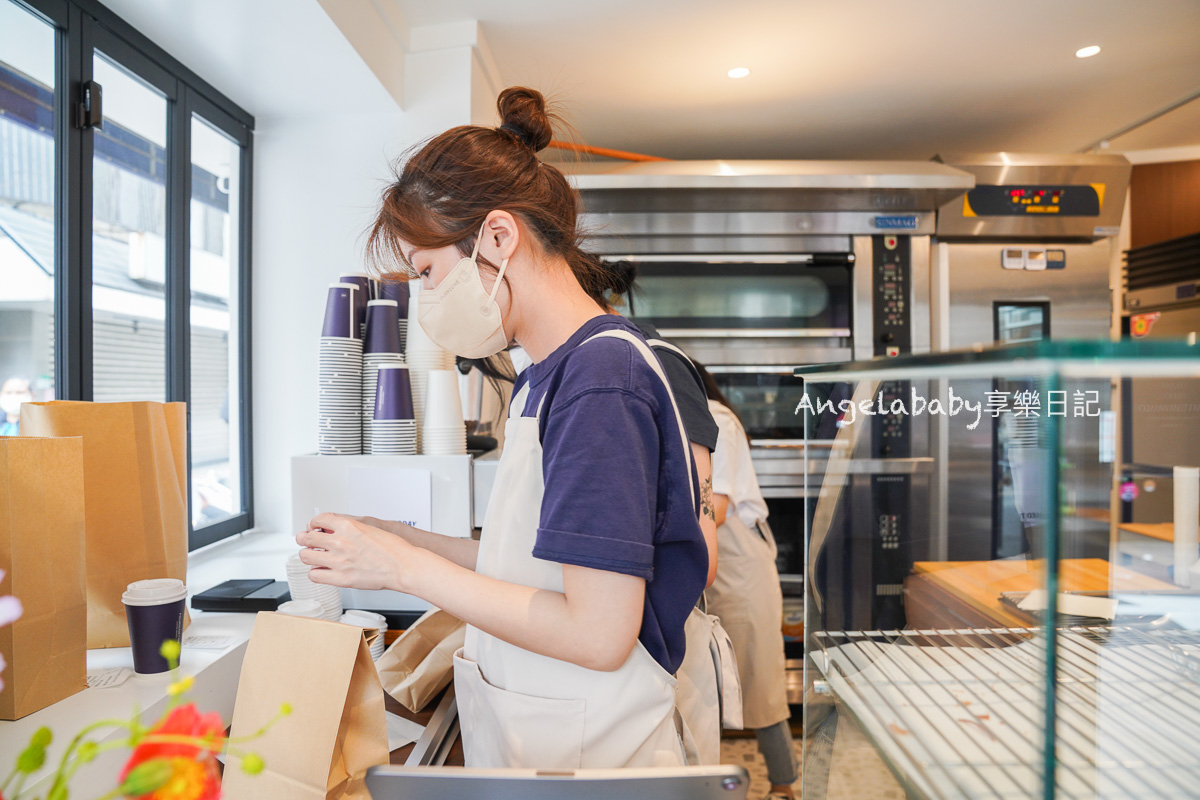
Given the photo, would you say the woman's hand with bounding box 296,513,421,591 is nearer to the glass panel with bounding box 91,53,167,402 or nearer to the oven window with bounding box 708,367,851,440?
the glass panel with bounding box 91,53,167,402

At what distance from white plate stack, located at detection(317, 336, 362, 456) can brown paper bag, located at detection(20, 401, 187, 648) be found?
0.38 metres

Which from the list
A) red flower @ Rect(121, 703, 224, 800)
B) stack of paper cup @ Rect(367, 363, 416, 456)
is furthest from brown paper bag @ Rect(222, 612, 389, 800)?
Result: stack of paper cup @ Rect(367, 363, 416, 456)

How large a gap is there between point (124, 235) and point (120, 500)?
2.69 feet

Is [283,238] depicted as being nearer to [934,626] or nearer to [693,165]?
[693,165]

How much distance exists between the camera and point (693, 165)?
7.95 ft

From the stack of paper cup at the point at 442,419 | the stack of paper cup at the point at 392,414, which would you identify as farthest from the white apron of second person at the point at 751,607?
the stack of paper cup at the point at 392,414

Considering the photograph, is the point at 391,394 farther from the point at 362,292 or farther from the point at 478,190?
the point at 478,190

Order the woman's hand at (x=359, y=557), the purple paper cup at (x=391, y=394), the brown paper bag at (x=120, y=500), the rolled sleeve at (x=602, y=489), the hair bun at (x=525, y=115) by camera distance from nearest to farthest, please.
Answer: the rolled sleeve at (x=602, y=489) → the woman's hand at (x=359, y=557) → the hair bun at (x=525, y=115) → the brown paper bag at (x=120, y=500) → the purple paper cup at (x=391, y=394)

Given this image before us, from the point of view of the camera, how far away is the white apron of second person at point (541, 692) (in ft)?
2.39

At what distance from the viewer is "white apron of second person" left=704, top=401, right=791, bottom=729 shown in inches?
72.4

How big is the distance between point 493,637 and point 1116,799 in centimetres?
57

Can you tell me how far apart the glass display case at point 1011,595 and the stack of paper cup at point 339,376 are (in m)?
1.06

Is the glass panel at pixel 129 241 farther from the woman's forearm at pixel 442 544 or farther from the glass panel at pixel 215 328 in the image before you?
the woman's forearm at pixel 442 544

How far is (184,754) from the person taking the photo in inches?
12.5
